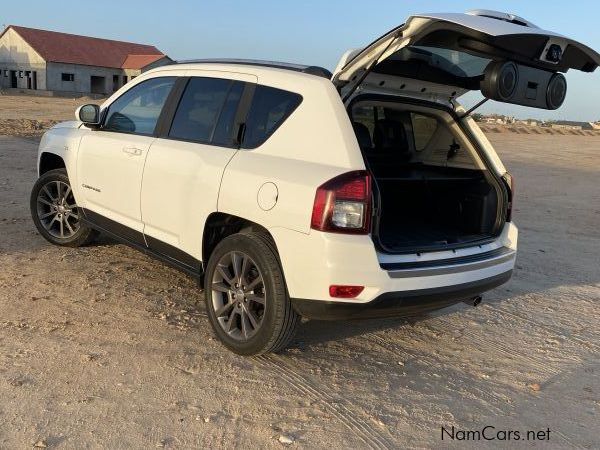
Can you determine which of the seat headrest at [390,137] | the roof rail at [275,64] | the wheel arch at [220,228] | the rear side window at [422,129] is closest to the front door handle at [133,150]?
the roof rail at [275,64]

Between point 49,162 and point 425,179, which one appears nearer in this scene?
point 425,179

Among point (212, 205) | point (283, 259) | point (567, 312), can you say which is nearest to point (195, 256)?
point (212, 205)

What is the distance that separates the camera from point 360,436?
3.13m

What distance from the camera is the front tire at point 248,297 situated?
11.8ft

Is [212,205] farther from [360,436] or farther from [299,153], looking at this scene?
[360,436]

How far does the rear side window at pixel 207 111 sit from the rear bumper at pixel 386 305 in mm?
1318

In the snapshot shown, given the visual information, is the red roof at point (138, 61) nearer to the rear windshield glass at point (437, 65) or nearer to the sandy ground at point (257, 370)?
the sandy ground at point (257, 370)

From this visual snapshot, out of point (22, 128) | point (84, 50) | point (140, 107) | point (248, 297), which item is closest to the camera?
point (248, 297)

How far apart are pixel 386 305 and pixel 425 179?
1.65 metres

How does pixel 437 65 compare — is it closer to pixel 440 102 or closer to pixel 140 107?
pixel 440 102

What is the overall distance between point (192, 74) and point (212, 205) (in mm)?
1261

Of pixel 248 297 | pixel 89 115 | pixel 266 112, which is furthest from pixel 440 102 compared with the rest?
pixel 89 115

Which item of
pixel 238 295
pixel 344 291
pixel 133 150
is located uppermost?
pixel 133 150

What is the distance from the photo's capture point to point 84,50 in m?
55.9
